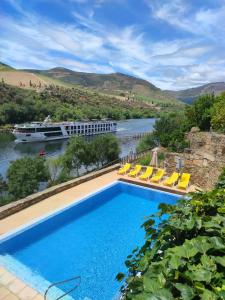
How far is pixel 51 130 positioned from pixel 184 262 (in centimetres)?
3661

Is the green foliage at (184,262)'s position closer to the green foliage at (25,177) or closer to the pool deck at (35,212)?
the pool deck at (35,212)

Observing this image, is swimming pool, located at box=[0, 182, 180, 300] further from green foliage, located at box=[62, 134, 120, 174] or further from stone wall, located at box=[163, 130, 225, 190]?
green foliage, located at box=[62, 134, 120, 174]

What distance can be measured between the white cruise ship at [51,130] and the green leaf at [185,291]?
34.9 metres

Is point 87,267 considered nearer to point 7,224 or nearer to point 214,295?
→ point 7,224

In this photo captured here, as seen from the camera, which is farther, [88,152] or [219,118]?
[88,152]

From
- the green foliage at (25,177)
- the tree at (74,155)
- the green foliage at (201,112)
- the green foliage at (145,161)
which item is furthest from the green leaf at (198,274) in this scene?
the green foliage at (201,112)

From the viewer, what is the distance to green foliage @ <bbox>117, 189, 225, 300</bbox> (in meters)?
1.05

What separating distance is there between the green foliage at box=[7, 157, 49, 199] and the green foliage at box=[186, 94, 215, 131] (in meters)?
9.84

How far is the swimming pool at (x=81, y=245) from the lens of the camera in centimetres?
495

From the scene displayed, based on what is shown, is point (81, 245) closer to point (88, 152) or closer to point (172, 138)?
point (88, 152)

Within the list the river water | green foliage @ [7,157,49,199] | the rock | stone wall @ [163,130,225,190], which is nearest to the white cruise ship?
the river water

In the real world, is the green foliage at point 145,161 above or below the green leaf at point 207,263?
below

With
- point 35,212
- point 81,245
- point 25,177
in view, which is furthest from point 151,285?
point 25,177

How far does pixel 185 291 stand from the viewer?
1024 millimetres
